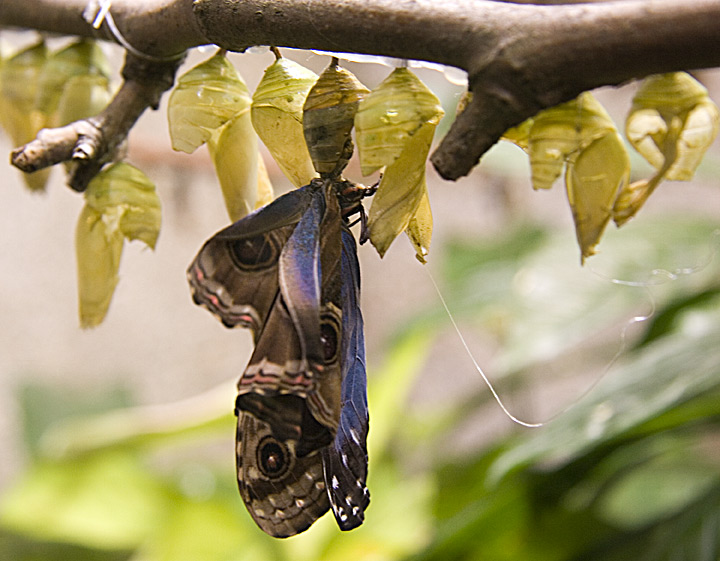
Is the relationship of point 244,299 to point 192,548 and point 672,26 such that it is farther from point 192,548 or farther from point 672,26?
point 192,548

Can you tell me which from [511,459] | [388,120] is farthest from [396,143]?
[511,459]

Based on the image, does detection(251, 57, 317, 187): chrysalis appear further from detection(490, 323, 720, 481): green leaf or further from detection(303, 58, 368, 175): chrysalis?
detection(490, 323, 720, 481): green leaf

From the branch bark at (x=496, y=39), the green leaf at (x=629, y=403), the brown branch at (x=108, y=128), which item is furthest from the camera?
Answer: the green leaf at (x=629, y=403)

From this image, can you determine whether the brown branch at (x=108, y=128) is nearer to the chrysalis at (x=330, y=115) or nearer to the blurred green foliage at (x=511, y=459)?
the chrysalis at (x=330, y=115)

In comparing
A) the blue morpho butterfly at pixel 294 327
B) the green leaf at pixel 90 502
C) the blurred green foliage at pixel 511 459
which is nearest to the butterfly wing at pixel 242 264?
the blue morpho butterfly at pixel 294 327

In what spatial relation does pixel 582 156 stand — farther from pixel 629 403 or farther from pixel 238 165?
pixel 629 403

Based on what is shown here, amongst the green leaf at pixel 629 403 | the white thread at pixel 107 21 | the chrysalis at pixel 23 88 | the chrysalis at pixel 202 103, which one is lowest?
the green leaf at pixel 629 403
